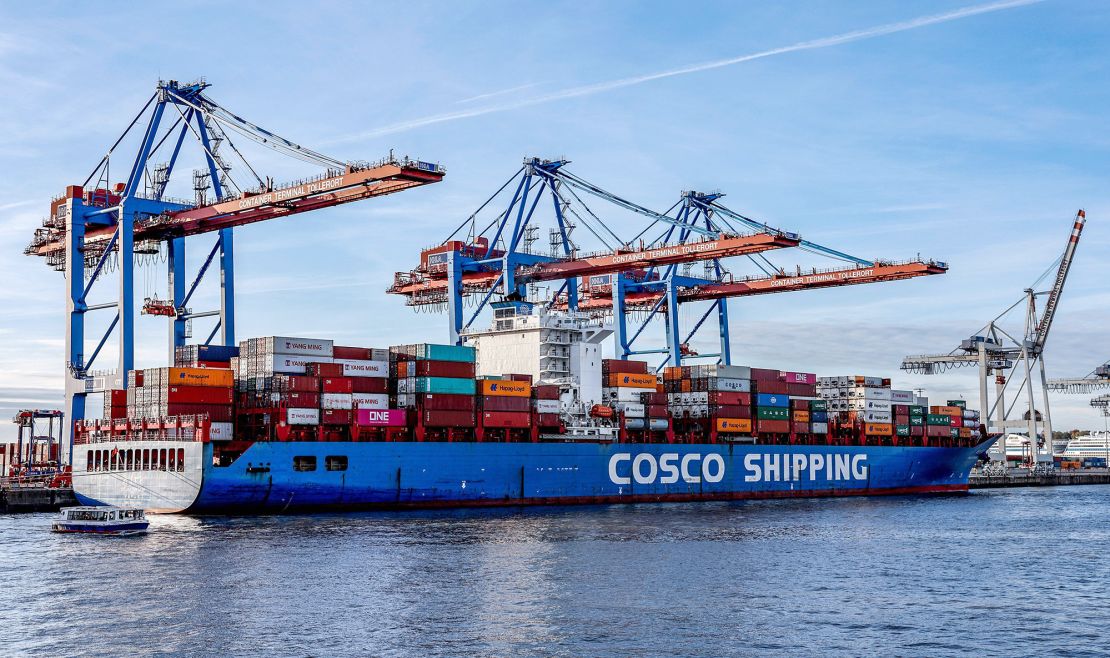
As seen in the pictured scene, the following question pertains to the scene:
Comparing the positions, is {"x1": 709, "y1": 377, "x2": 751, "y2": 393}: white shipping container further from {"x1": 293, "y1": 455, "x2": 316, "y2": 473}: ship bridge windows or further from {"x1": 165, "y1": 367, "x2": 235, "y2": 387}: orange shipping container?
{"x1": 165, "y1": 367, "x2": 235, "y2": 387}: orange shipping container

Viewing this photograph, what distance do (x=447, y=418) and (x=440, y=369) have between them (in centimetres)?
259

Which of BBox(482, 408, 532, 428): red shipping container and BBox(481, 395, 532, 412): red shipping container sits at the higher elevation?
BBox(481, 395, 532, 412): red shipping container

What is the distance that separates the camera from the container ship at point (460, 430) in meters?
54.2

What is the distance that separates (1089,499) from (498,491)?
162ft

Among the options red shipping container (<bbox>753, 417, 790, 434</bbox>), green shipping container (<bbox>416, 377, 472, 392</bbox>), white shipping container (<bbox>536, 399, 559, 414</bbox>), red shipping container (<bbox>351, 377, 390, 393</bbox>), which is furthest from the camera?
red shipping container (<bbox>753, 417, 790, 434</bbox>)

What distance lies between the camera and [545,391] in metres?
64.6

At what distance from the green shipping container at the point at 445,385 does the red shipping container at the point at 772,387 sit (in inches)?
916

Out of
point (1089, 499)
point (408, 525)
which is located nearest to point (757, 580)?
point (408, 525)

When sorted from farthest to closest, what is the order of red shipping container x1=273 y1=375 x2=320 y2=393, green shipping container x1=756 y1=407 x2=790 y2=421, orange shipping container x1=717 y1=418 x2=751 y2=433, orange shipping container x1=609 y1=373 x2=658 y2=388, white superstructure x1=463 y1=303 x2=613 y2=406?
green shipping container x1=756 y1=407 x2=790 y2=421, orange shipping container x1=717 y1=418 x2=751 y2=433, orange shipping container x1=609 y1=373 x2=658 y2=388, white superstructure x1=463 y1=303 x2=613 y2=406, red shipping container x1=273 y1=375 x2=320 y2=393

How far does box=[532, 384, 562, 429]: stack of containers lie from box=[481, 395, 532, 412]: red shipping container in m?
0.83

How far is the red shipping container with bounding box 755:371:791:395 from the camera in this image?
76062mm

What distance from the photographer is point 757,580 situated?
117ft

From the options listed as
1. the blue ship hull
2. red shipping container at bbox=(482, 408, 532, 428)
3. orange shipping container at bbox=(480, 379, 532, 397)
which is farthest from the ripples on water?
orange shipping container at bbox=(480, 379, 532, 397)

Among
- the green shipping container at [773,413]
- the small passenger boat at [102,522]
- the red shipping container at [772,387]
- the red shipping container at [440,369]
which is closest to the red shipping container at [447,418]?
the red shipping container at [440,369]
